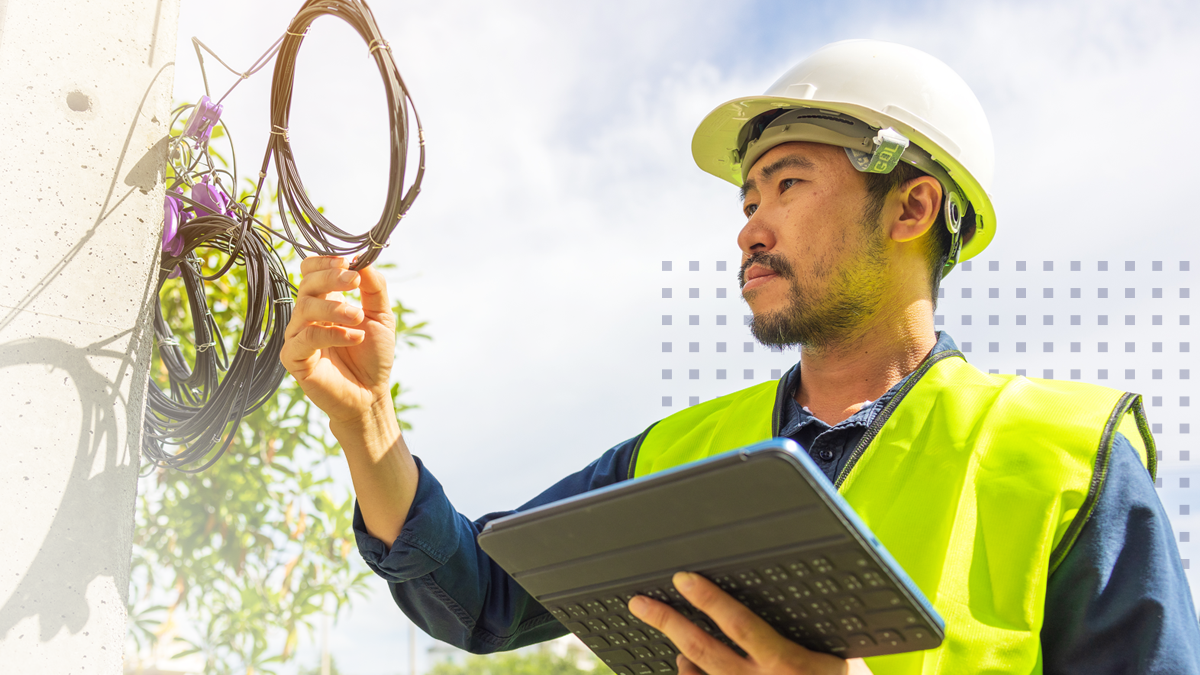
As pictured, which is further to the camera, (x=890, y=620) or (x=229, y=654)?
(x=229, y=654)

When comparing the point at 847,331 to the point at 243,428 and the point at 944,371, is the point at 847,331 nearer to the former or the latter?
the point at 944,371

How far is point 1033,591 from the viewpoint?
4.95 feet

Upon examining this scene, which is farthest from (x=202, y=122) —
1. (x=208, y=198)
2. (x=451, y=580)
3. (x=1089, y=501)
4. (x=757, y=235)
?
(x=1089, y=501)

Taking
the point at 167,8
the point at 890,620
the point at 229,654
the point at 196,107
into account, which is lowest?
the point at 229,654

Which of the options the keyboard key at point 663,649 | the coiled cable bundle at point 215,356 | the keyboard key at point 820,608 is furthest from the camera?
the coiled cable bundle at point 215,356

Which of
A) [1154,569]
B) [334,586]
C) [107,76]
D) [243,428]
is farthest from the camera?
[334,586]

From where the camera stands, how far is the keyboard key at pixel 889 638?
3.66 feet

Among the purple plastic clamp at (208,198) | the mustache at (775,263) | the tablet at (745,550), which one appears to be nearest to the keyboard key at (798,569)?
the tablet at (745,550)

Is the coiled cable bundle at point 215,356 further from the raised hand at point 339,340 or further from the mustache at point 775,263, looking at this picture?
the mustache at point 775,263

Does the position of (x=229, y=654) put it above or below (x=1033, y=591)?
below

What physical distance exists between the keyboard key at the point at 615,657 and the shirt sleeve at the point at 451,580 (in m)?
0.56

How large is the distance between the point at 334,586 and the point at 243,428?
0.92 metres

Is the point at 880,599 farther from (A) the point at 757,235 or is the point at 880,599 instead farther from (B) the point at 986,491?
(A) the point at 757,235

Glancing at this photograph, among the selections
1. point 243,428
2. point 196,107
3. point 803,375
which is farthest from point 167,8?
point 243,428
